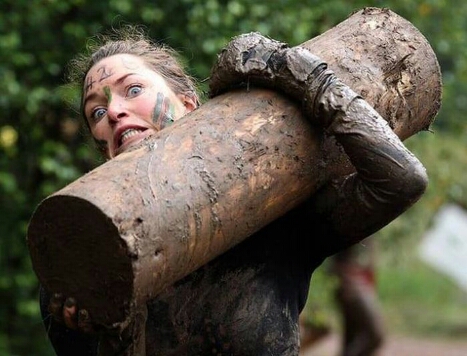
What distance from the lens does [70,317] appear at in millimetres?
3229

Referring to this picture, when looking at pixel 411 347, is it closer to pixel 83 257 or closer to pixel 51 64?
pixel 51 64

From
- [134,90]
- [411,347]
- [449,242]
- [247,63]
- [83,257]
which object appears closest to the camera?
[83,257]

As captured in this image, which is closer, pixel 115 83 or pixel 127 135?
pixel 127 135

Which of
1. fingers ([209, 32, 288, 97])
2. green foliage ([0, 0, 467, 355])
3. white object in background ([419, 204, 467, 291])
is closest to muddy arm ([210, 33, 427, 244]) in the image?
fingers ([209, 32, 288, 97])

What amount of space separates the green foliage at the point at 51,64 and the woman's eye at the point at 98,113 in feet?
7.89

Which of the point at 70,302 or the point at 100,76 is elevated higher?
the point at 100,76

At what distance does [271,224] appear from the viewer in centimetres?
363

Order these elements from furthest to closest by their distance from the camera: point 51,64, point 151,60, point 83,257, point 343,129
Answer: point 51,64 < point 151,60 < point 343,129 < point 83,257

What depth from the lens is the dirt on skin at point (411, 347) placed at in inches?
543

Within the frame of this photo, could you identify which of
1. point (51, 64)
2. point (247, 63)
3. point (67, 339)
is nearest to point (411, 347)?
point (51, 64)

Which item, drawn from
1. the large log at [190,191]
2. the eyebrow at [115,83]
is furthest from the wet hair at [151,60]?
the large log at [190,191]

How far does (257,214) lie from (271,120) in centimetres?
28

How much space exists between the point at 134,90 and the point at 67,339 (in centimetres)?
77

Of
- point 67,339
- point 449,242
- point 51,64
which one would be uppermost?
point 67,339
